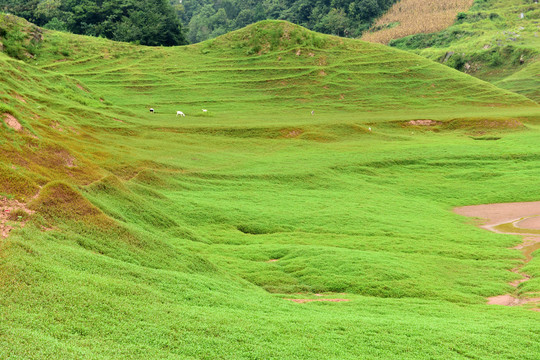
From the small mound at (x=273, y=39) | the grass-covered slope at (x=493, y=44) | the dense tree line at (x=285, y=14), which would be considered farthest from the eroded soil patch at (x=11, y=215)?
the dense tree line at (x=285, y=14)

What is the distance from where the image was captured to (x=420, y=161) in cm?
4303

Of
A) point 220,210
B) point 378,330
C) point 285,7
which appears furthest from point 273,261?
point 285,7

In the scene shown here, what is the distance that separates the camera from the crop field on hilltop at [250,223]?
10.9 metres

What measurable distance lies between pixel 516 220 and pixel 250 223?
16370mm

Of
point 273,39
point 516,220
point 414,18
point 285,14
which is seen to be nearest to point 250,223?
point 516,220

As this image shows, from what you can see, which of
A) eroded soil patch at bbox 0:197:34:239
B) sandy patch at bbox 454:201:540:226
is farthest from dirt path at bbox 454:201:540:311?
eroded soil patch at bbox 0:197:34:239

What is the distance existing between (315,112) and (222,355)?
176 feet

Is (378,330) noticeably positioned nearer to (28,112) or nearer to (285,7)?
(28,112)

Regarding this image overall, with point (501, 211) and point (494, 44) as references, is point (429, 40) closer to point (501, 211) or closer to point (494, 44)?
point (494, 44)

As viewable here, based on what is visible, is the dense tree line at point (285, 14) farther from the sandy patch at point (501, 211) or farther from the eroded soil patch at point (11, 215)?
the eroded soil patch at point (11, 215)

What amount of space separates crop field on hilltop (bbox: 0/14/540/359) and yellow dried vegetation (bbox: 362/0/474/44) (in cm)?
6819

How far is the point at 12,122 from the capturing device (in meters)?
24.4

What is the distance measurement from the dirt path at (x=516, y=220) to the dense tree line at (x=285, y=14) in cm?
11223

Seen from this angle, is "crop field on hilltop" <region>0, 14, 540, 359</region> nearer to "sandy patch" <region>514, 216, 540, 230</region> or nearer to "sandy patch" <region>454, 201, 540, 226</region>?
"sandy patch" <region>454, 201, 540, 226</region>
